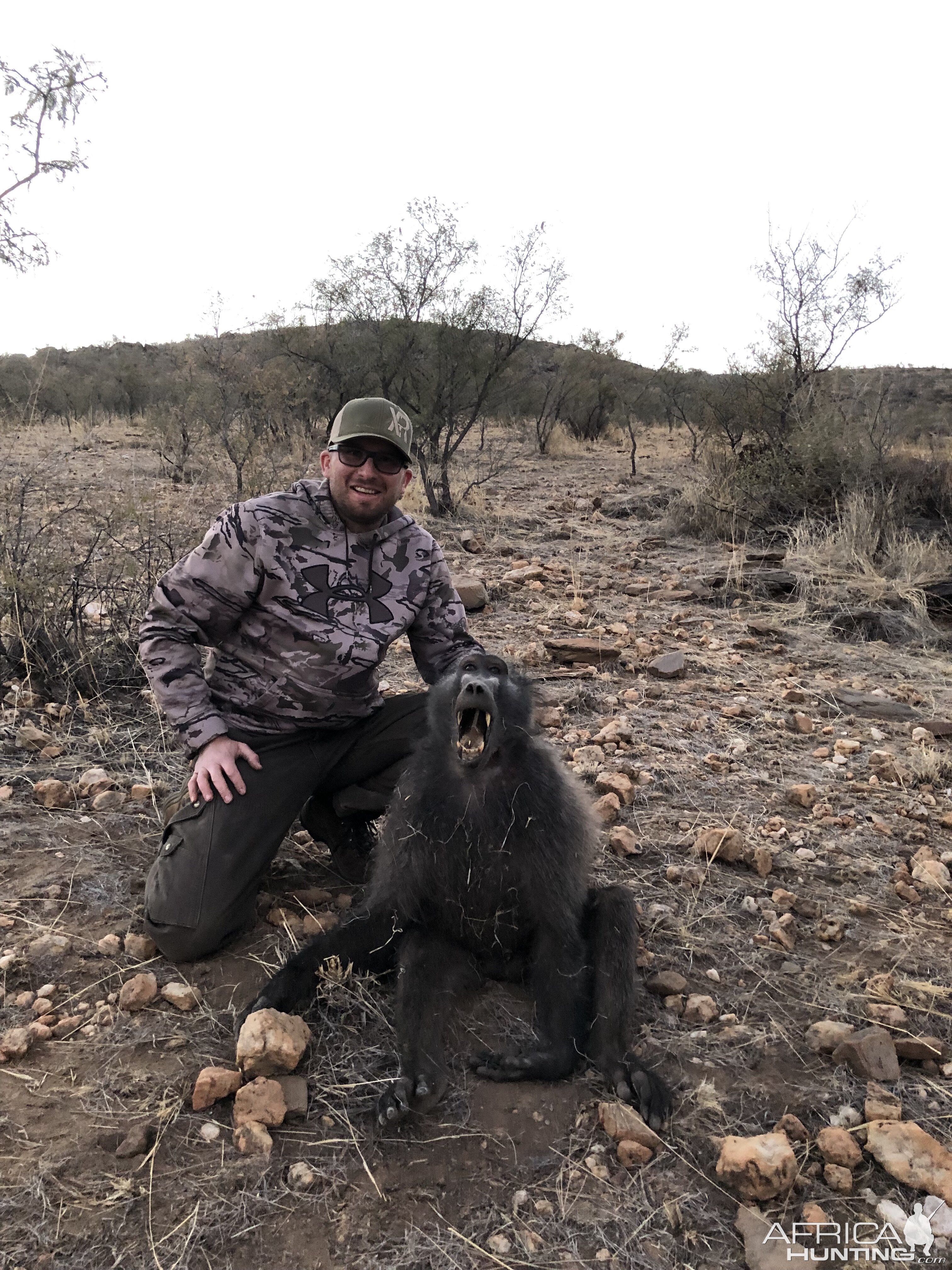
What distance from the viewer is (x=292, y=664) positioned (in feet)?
9.96

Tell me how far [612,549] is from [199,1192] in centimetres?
781

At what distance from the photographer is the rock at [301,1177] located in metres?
1.85

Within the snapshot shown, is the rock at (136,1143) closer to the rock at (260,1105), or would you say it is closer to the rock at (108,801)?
the rock at (260,1105)

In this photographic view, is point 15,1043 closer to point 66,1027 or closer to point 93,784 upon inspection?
point 66,1027

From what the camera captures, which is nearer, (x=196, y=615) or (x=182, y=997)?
(x=182, y=997)

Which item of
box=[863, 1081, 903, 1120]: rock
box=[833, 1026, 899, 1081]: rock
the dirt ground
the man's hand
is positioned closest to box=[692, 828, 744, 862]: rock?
the dirt ground

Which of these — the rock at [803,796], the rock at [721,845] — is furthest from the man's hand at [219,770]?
the rock at [803,796]

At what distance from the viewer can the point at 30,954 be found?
2492mm

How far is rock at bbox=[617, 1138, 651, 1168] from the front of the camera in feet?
6.37

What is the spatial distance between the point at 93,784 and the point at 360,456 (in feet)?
5.97

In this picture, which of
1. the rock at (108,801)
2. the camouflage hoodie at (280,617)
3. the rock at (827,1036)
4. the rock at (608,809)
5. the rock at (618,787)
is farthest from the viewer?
the rock at (618,787)

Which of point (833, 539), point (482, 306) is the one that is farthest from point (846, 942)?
point (482, 306)

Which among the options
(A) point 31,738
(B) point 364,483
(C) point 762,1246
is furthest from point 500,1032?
(A) point 31,738

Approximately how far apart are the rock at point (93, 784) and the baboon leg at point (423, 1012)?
5.62 ft
